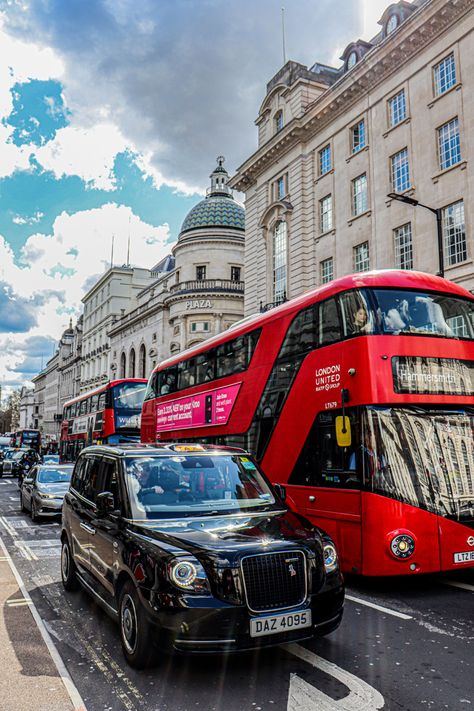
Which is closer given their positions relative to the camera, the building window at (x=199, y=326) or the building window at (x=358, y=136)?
the building window at (x=358, y=136)

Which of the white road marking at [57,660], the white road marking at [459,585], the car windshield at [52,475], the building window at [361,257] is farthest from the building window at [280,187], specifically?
the white road marking at [57,660]

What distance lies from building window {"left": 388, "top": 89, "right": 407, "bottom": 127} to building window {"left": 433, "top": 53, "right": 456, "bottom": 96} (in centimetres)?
174

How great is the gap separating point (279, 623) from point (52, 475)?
1359 cm

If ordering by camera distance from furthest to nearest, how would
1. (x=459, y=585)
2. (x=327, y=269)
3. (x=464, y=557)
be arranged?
(x=327, y=269) < (x=459, y=585) < (x=464, y=557)

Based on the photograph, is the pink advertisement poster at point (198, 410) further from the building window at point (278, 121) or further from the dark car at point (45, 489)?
the building window at point (278, 121)

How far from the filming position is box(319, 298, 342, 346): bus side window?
8.47m

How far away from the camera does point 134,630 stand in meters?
4.77

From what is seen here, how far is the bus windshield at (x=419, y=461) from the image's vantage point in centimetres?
732

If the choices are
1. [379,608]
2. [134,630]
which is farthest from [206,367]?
[134,630]

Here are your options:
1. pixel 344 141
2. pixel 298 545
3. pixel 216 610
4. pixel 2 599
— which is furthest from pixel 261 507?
pixel 344 141

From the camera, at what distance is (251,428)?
10.5 metres

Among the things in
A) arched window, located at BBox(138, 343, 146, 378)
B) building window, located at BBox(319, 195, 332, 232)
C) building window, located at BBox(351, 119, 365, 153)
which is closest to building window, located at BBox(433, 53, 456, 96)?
building window, located at BBox(351, 119, 365, 153)

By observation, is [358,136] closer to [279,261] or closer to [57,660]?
[279,261]

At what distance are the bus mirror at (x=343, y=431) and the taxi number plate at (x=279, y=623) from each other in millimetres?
3353
